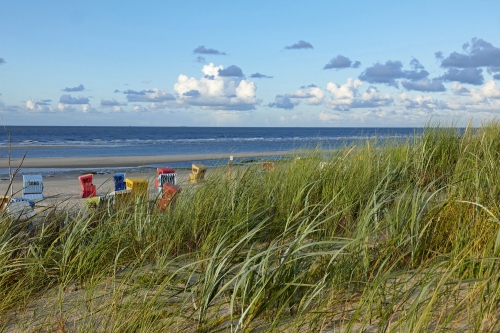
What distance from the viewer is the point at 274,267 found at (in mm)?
3086

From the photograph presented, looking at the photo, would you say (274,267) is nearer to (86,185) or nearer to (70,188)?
(86,185)

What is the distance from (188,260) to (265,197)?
1.02 metres

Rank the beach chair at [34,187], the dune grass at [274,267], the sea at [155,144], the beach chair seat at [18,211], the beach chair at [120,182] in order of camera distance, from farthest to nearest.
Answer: the beach chair at [34,187] → the beach chair at [120,182] → the sea at [155,144] → the beach chair seat at [18,211] → the dune grass at [274,267]

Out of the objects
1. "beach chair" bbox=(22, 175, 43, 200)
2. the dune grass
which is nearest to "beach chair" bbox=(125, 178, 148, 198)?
the dune grass

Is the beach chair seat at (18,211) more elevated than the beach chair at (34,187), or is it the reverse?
the beach chair seat at (18,211)

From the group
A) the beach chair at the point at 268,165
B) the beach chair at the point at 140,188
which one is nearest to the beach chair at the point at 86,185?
the beach chair at the point at 140,188

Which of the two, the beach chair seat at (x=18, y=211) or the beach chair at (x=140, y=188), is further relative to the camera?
the beach chair at (x=140, y=188)

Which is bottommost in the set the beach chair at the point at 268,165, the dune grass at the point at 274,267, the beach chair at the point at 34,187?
the beach chair at the point at 34,187

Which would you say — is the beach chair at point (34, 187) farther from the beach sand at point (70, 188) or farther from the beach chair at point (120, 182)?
the beach chair at point (120, 182)

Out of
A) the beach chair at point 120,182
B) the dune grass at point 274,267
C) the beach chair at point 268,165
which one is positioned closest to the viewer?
the dune grass at point 274,267

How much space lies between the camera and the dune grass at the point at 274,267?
7.65 feet

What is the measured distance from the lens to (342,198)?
3.91 metres

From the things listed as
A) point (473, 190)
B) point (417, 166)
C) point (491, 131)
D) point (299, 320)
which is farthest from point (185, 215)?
point (491, 131)

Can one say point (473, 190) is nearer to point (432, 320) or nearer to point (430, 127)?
point (432, 320)
